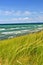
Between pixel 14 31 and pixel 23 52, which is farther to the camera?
pixel 14 31

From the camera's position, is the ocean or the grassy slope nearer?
the grassy slope

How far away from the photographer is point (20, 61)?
7.62 m

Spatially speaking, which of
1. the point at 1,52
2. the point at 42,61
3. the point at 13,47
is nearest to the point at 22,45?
the point at 13,47

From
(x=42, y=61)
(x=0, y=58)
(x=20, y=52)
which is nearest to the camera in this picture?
(x=42, y=61)

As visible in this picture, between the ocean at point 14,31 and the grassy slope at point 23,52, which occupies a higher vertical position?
the grassy slope at point 23,52

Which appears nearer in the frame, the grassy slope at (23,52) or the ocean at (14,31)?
the grassy slope at (23,52)

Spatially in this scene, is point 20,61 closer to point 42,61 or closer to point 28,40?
point 42,61

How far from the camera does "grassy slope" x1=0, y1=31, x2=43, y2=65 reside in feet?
24.8

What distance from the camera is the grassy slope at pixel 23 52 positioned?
756cm

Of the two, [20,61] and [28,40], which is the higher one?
[28,40]

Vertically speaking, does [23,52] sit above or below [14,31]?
above

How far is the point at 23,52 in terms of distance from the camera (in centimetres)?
782

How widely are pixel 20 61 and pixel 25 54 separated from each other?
333 mm

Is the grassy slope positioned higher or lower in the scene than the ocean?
higher
